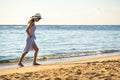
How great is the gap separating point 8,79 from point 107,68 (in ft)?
9.26

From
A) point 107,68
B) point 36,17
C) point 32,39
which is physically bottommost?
point 107,68

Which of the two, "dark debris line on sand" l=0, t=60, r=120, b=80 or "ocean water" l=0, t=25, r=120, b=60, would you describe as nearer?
"dark debris line on sand" l=0, t=60, r=120, b=80

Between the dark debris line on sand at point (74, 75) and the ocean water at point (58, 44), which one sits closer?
the dark debris line on sand at point (74, 75)

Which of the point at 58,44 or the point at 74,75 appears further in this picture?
the point at 58,44

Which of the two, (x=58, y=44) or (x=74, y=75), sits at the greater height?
(x=74, y=75)

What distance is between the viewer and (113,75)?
7043mm

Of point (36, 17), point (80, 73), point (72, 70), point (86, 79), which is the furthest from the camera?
point (36, 17)

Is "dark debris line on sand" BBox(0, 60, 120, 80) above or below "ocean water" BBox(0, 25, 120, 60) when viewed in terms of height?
above

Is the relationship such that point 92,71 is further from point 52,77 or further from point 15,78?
point 15,78

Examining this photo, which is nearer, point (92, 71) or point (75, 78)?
point (75, 78)

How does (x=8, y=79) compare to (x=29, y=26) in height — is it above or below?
below

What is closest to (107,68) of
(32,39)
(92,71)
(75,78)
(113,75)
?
(92,71)

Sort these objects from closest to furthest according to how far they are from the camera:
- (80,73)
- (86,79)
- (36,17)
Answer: (86,79) < (80,73) < (36,17)

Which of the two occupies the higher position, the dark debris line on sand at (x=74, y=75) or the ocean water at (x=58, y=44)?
the dark debris line on sand at (x=74, y=75)
